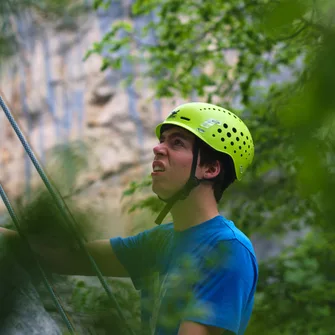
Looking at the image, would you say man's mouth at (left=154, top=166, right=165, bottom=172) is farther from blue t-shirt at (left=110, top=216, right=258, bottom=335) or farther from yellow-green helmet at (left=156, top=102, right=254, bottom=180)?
blue t-shirt at (left=110, top=216, right=258, bottom=335)

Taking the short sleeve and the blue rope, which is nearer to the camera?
the blue rope

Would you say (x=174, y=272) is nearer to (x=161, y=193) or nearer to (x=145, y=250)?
(x=145, y=250)

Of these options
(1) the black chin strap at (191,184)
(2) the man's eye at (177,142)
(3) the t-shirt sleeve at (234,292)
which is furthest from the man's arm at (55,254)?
(2) the man's eye at (177,142)

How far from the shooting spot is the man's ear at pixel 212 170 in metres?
1.89

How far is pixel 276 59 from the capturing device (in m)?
4.79

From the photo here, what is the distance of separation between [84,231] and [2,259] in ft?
0.32

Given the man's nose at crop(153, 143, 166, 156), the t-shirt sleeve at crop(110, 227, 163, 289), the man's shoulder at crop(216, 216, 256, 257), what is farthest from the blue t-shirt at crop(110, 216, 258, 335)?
the man's nose at crop(153, 143, 166, 156)

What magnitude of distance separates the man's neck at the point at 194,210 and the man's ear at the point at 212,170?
2.3 inches

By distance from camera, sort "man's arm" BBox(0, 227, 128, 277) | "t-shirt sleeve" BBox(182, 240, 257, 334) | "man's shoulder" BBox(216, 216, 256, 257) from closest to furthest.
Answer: "man's arm" BBox(0, 227, 128, 277) < "t-shirt sleeve" BBox(182, 240, 257, 334) < "man's shoulder" BBox(216, 216, 256, 257)

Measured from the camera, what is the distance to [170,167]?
183 centimetres

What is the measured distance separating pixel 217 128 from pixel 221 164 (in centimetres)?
12

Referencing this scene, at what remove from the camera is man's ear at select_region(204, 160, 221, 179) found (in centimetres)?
189

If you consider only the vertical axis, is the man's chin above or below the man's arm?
below

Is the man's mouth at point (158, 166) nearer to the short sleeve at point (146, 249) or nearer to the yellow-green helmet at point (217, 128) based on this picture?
the yellow-green helmet at point (217, 128)
